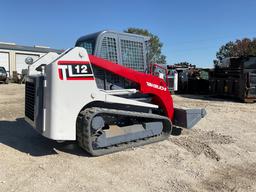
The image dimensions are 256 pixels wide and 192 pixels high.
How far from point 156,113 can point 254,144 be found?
224 centimetres

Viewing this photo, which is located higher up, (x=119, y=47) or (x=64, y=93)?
(x=119, y=47)

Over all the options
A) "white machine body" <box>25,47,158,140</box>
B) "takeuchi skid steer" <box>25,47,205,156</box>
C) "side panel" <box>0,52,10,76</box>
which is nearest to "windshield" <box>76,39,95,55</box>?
"takeuchi skid steer" <box>25,47,205,156</box>

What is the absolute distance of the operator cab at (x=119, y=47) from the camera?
6875 mm

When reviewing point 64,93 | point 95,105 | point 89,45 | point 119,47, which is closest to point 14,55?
point 89,45

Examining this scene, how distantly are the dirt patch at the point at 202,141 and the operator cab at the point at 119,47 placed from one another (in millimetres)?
1787

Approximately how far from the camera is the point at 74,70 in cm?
596

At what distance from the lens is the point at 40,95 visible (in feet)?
19.9

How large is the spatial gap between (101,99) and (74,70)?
742 mm

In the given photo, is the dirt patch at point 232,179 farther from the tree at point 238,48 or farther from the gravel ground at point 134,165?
the tree at point 238,48

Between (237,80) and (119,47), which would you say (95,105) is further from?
(237,80)

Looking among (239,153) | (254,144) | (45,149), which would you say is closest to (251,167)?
(239,153)

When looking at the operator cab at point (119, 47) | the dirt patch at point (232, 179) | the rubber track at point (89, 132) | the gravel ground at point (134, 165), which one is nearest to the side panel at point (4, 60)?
the gravel ground at point (134, 165)

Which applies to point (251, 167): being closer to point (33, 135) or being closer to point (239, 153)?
point (239, 153)

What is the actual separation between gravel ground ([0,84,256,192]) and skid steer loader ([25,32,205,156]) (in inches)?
14.0
